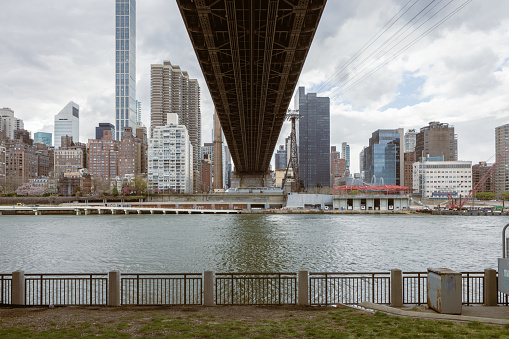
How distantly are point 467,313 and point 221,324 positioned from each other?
6.90 meters

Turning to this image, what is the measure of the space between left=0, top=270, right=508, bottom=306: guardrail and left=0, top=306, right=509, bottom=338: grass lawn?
0.61 m

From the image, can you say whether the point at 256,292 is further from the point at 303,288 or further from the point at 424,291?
the point at 424,291

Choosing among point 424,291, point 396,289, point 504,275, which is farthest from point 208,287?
point 424,291

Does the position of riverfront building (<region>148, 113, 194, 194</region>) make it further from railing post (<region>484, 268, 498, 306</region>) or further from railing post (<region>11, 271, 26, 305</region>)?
railing post (<region>484, 268, 498, 306</region>)

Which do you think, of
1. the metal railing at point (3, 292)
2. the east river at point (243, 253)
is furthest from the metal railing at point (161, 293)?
the east river at point (243, 253)

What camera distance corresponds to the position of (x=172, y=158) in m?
183

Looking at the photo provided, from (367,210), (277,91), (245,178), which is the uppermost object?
(277,91)

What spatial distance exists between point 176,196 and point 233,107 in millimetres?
82033

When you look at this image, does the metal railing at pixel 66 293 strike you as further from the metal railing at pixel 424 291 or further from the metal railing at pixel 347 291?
the metal railing at pixel 424 291

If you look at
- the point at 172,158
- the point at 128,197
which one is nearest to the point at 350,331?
the point at 128,197

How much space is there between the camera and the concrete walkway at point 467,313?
9039 millimetres

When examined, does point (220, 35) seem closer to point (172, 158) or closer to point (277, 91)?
point (277, 91)

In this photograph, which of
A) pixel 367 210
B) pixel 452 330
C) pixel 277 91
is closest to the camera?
pixel 452 330

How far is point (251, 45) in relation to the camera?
29.6 meters
